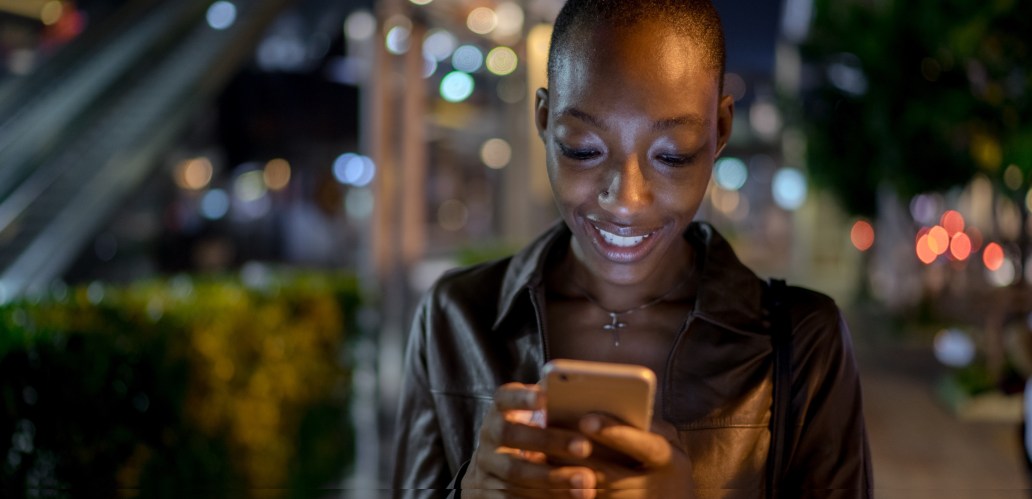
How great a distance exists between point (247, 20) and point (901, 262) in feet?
40.6

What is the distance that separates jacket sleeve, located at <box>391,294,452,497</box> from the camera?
5.93 feet

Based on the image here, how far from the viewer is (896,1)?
12500 millimetres

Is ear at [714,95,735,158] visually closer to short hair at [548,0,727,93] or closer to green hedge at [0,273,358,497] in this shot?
short hair at [548,0,727,93]

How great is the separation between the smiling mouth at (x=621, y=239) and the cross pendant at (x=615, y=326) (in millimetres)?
203

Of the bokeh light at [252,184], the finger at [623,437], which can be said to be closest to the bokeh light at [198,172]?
the bokeh light at [252,184]

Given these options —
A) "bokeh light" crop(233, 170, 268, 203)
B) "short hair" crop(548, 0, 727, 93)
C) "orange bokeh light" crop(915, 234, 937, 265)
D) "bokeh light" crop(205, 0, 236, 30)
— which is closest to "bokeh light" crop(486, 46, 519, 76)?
"bokeh light" crop(205, 0, 236, 30)

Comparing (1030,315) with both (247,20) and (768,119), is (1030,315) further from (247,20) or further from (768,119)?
(768,119)

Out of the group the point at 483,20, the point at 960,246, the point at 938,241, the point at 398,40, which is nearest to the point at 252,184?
the point at 938,241

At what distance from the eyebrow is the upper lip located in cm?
15

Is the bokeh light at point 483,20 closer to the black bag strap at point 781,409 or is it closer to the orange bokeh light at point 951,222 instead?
the black bag strap at point 781,409

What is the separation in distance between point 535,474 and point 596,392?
0.44 feet

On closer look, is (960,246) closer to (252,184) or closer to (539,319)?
(252,184)

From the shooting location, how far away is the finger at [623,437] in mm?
1294

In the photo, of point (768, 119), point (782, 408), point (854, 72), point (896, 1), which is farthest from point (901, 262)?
point (768, 119)
